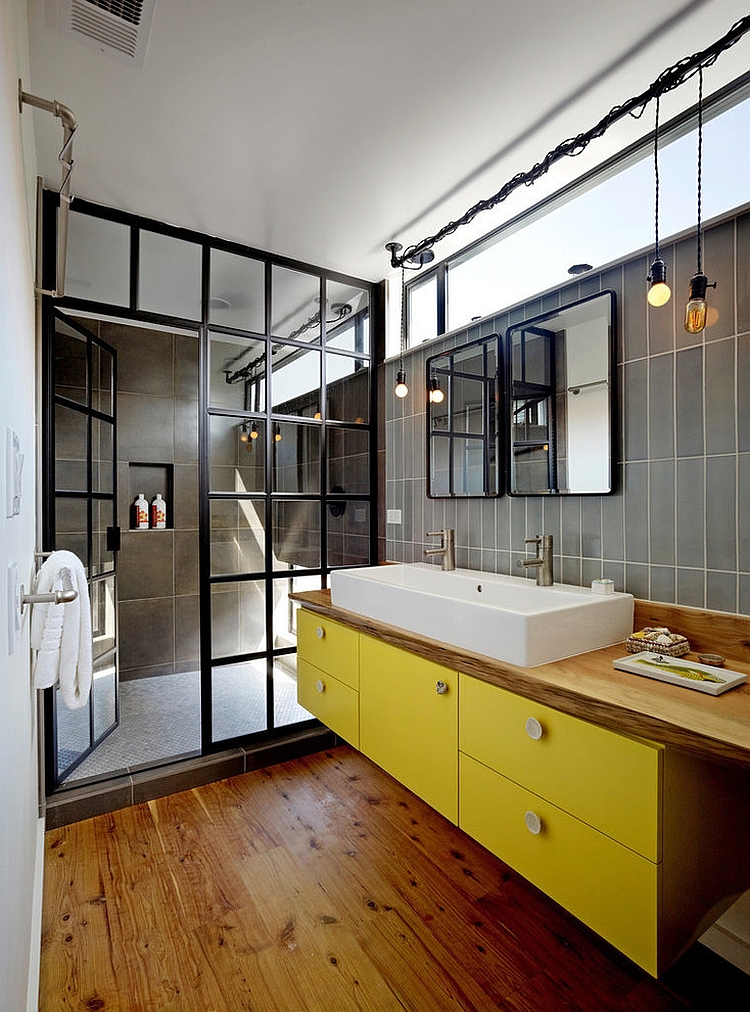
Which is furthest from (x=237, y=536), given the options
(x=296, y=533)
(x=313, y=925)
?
(x=313, y=925)

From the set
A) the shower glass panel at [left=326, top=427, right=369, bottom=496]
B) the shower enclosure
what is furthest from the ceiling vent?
the shower glass panel at [left=326, top=427, right=369, bottom=496]

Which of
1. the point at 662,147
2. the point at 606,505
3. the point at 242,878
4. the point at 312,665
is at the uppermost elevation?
the point at 662,147

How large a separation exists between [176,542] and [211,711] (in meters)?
1.53

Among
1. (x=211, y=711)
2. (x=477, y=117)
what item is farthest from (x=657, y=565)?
(x=211, y=711)

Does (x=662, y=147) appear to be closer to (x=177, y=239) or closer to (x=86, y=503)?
(x=177, y=239)

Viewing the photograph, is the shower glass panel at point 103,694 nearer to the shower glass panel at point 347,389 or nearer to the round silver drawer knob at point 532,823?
the shower glass panel at point 347,389

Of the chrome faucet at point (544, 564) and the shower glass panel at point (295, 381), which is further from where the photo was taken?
the shower glass panel at point (295, 381)

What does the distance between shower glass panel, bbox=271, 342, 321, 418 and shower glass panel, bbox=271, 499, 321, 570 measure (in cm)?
45

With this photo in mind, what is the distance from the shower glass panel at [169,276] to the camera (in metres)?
2.26

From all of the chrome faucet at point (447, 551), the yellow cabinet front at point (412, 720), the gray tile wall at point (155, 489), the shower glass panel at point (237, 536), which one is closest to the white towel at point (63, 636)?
the yellow cabinet front at point (412, 720)

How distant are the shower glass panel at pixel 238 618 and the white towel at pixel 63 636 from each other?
1.01 metres

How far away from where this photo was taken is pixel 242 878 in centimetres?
177

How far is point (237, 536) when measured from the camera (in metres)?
2.49

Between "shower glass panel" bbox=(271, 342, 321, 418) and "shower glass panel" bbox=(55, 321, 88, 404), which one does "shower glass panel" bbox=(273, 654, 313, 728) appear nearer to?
"shower glass panel" bbox=(271, 342, 321, 418)
